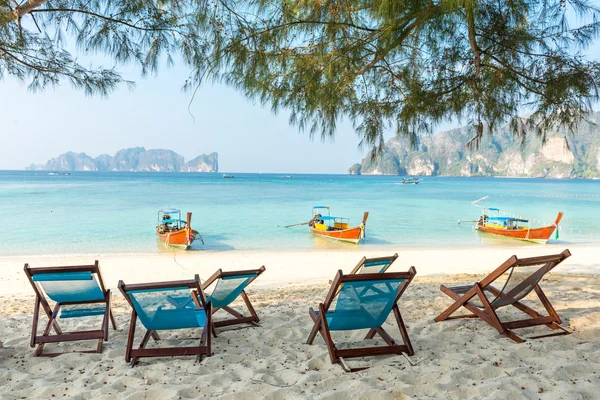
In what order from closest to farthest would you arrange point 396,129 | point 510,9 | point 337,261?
point 510,9, point 396,129, point 337,261

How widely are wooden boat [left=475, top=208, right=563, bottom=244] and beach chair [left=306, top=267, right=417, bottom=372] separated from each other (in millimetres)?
13647

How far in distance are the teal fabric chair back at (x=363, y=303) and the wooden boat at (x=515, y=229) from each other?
44.9ft

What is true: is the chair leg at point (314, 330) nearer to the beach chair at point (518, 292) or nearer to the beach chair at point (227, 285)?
the beach chair at point (227, 285)

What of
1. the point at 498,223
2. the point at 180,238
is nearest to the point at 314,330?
the point at 180,238

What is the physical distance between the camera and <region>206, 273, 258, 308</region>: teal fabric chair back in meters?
3.13

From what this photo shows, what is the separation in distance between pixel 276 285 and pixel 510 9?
483 centimetres

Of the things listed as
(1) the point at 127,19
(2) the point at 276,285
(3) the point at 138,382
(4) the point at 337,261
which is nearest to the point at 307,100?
(1) the point at 127,19

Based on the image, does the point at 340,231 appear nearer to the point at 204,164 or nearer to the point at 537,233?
the point at 537,233

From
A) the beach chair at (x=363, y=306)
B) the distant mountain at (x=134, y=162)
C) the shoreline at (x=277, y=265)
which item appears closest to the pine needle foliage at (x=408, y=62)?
the beach chair at (x=363, y=306)

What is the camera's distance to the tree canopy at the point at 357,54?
9.85ft

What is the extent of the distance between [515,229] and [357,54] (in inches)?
575

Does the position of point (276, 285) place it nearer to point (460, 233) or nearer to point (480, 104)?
point (480, 104)

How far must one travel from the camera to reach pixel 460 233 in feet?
55.9

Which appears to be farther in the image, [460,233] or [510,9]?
[460,233]
